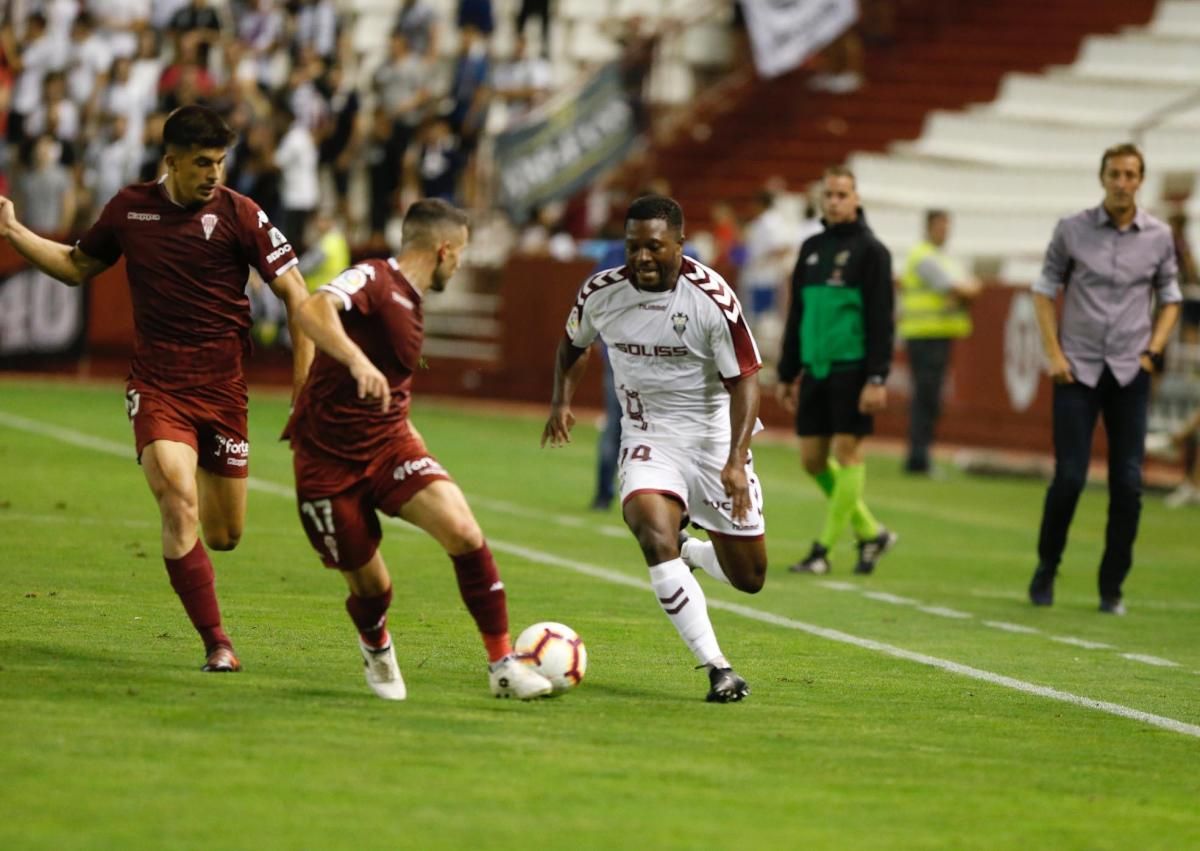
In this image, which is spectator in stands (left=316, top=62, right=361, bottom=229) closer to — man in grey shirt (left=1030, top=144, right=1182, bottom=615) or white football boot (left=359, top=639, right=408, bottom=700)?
man in grey shirt (left=1030, top=144, right=1182, bottom=615)

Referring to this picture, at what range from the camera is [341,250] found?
79.3 feet

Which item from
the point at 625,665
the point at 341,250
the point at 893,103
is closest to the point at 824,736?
the point at 625,665

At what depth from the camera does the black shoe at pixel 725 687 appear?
28.1 feet

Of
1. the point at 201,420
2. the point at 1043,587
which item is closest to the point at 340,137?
the point at 1043,587

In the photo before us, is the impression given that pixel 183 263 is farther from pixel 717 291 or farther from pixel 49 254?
pixel 717 291

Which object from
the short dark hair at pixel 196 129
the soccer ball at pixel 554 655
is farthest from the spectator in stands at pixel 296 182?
the soccer ball at pixel 554 655

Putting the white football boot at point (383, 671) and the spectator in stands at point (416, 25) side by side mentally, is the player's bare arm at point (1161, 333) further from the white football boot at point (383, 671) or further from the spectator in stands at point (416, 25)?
the spectator in stands at point (416, 25)

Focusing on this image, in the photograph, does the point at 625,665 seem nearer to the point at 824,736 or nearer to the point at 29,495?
the point at 824,736

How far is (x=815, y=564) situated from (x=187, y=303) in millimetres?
5895

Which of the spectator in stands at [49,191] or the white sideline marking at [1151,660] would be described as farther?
the spectator in stands at [49,191]

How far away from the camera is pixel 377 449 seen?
805 cm

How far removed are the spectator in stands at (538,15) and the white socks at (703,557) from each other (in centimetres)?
2187

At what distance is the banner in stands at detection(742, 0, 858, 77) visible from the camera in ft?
97.3

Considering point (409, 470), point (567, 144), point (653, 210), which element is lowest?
point (409, 470)
